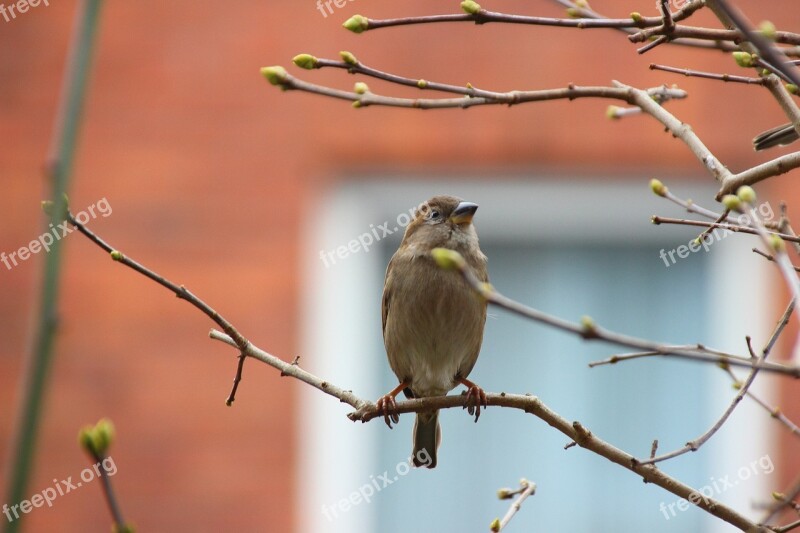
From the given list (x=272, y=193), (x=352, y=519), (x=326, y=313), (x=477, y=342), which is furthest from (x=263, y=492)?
(x=477, y=342)

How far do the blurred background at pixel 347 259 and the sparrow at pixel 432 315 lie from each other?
279 centimetres

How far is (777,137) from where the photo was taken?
2.77 metres

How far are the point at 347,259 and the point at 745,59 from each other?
503 centimetres

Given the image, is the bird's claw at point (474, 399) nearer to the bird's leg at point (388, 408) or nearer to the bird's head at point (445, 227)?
the bird's leg at point (388, 408)

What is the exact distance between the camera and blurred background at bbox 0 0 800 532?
716 centimetres

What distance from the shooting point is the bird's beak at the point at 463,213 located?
430cm

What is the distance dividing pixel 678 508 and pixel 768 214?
211cm

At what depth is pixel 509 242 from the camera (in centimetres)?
740

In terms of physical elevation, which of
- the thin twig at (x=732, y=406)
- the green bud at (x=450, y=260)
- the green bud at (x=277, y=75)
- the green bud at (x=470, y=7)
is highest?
the green bud at (x=470, y=7)

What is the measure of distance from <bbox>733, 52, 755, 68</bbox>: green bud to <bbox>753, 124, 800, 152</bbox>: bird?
32 cm

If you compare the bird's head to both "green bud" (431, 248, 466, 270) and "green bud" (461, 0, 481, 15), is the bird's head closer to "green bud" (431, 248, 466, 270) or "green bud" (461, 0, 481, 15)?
"green bud" (461, 0, 481, 15)

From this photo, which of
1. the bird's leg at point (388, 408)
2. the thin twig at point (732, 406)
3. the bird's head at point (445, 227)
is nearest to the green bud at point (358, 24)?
the thin twig at point (732, 406)

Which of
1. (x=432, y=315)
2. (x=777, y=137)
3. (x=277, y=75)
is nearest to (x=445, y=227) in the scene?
(x=432, y=315)

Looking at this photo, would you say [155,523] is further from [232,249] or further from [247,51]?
[247,51]
